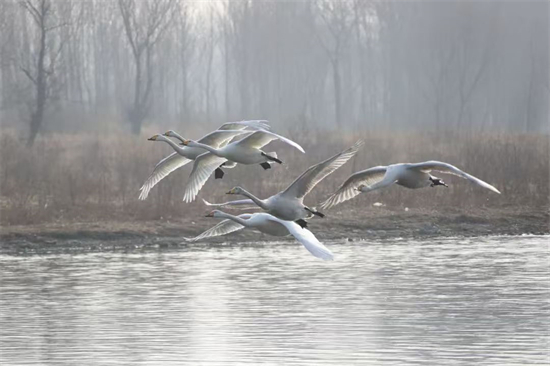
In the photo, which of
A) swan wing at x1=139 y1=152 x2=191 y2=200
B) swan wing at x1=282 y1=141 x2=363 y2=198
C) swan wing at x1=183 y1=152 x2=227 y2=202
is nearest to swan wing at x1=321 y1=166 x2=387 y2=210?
swan wing at x1=282 y1=141 x2=363 y2=198

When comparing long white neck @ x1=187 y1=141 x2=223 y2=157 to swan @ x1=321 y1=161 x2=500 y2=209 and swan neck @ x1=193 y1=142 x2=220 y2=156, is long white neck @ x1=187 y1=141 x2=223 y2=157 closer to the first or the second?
swan neck @ x1=193 y1=142 x2=220 y2=156

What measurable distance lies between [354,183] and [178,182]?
15044mm

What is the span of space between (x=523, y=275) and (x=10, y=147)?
15155 mm

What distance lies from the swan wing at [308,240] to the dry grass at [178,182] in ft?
44.4

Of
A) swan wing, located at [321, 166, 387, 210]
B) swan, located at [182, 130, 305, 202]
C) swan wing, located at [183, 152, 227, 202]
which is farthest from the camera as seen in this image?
swan wing, located at [183, 152, 227, 202]

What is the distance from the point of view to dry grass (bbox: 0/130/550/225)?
27578 mm

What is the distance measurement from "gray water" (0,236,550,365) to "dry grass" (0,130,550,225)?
2265 mm

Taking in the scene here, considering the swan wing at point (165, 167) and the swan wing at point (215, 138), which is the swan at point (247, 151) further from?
the swan wing at point (165, 167)

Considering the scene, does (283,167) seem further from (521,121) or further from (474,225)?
(521,121)

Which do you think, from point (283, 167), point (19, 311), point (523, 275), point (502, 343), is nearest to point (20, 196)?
point (283, 167)

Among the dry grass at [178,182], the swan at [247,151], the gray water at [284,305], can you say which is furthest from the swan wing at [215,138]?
the dry grass at [178,182]

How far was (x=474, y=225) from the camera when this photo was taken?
93.2 ft

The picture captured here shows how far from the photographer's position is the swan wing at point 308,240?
1181 centimetres

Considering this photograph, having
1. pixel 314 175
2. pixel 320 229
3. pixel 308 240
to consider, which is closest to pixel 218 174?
pixel 314 175
